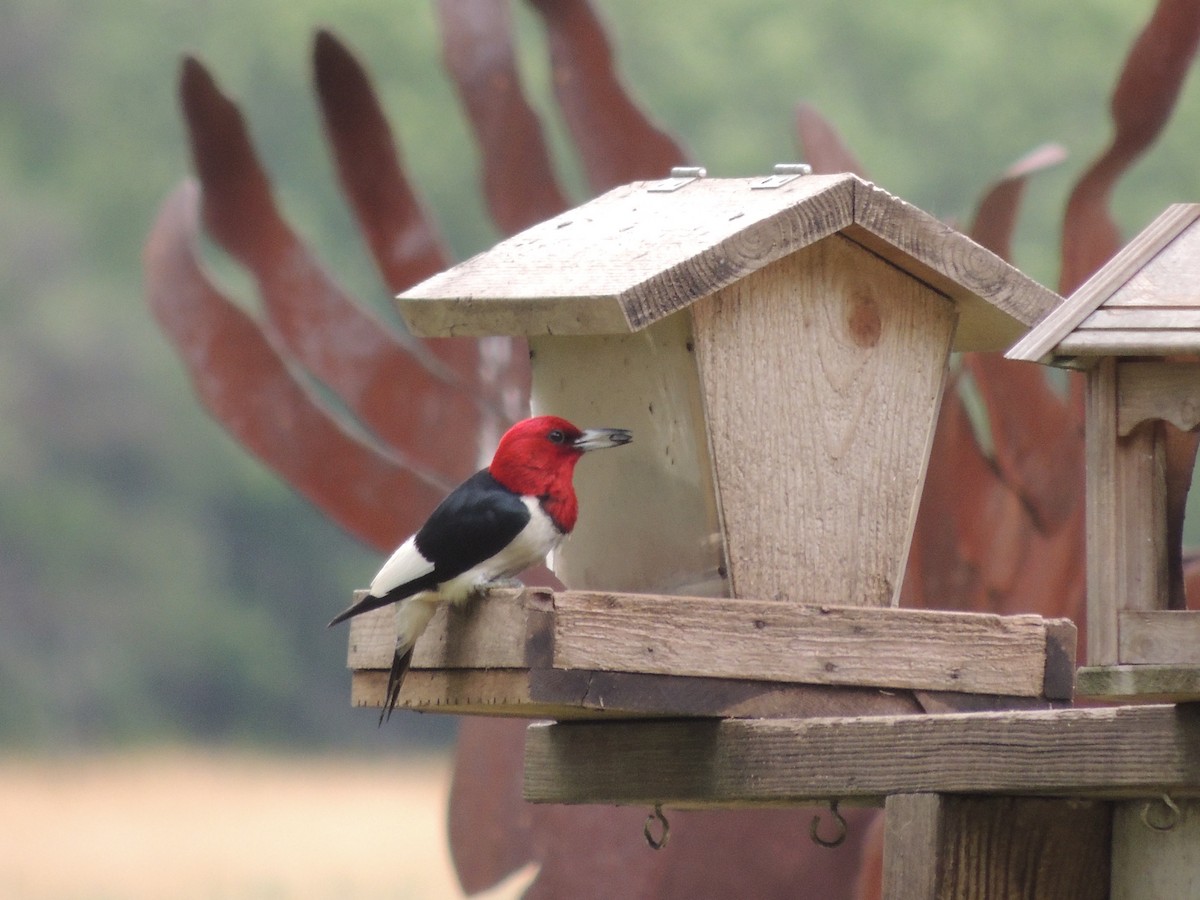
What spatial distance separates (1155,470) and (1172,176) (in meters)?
22.4

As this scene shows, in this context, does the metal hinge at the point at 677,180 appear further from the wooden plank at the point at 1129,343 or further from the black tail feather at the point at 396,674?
the wooden plank at the point at 1129,343

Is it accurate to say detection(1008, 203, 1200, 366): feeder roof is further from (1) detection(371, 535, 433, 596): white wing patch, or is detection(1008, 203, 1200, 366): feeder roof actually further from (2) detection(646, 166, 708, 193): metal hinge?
(2) detection(646, 166, 708, 193): metal hinge

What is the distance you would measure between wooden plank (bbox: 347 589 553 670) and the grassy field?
40.8 feet

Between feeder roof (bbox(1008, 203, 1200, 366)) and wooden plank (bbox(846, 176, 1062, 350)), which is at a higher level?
wooden plank (bbox(846, 176, 1062, 350))

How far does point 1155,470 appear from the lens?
252 centimetres

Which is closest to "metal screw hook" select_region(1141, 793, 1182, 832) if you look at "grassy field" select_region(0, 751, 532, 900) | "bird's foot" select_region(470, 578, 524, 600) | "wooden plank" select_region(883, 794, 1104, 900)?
"wooden plank" select_region(883, 794, 1104, 900)

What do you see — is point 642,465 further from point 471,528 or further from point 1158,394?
point 1158,394

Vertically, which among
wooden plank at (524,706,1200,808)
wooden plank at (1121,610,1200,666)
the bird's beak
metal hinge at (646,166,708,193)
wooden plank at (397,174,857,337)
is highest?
metal hinge at (646,166,708,193)

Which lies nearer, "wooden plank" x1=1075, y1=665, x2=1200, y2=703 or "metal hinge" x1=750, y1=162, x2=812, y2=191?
"wooden plank" x1=1075, y1=665, x2=1200, y2=703

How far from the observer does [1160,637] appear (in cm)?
240

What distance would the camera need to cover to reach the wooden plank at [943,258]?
3.36m

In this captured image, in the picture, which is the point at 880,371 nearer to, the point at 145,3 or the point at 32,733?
the point at 32,733

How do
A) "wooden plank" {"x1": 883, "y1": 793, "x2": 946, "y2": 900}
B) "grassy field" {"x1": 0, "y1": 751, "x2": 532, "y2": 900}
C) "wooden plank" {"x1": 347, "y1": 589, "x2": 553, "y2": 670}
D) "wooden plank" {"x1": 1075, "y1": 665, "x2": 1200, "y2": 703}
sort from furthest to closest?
"grassy field" {"x1": 0, "y1": 751, "x2": 532, "y2": 900} → "wooden plank" {"x1": 347, "y1": 589, "x2": 553, "y2": 670} → "wooden plank" {"x1": 883, "y1": 793, "x2": 946, "y2": 900} → "wooden plank" {"x1": 1075, "y1": 665, "x2": 1200, "y2": 703}

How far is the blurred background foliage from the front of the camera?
2656 centimetres
